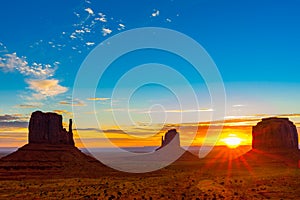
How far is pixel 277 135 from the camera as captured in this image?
113312 millimetres

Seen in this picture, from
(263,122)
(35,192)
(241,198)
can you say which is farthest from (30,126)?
(263,122)

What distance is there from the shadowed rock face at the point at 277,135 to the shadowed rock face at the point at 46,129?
75787 millimetres

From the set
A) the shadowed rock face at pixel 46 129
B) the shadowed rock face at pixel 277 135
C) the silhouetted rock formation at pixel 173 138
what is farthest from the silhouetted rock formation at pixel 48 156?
the silhouetted rock formation at pixel 173 138

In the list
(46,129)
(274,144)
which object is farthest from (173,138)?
(46,129)

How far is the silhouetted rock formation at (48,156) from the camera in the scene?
259ft

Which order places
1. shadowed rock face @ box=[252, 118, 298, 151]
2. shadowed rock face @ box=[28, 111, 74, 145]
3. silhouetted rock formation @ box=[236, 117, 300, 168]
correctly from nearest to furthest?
shadowed rock face @ box=[28, 111, 74, 145] < silhouetted rock formation @ box=[236, 117, 300, 168] < shadowed rock face @ box=[252, 118, 298, 151]

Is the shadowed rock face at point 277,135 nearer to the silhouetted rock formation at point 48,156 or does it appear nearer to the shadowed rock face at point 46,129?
the silhouetted rock formation at point 48,156

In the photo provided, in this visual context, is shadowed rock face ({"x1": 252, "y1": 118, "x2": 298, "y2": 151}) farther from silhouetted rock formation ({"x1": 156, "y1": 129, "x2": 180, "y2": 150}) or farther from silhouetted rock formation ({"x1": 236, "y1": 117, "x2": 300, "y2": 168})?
silhouetted rock formation ({"x1": 156, "y1": 129, "x2": 180, "y2": 150})

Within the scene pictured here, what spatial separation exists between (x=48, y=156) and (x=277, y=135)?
82005 millimetres

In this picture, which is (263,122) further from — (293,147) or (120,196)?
(120,196)

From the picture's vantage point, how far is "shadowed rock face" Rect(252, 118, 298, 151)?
112250mm

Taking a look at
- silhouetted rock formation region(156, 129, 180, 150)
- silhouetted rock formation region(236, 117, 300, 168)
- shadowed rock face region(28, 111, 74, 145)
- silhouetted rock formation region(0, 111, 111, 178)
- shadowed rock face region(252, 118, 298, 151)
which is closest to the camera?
silhouetted rock formation region(0, 111, 111, 178)

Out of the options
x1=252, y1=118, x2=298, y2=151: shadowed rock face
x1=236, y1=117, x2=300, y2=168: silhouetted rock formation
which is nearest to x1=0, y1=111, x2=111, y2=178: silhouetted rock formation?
x1=236, y1=117, x2=300, y2=168: silhouetted rock formation

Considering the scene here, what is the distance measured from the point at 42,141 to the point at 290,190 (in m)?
80.3
